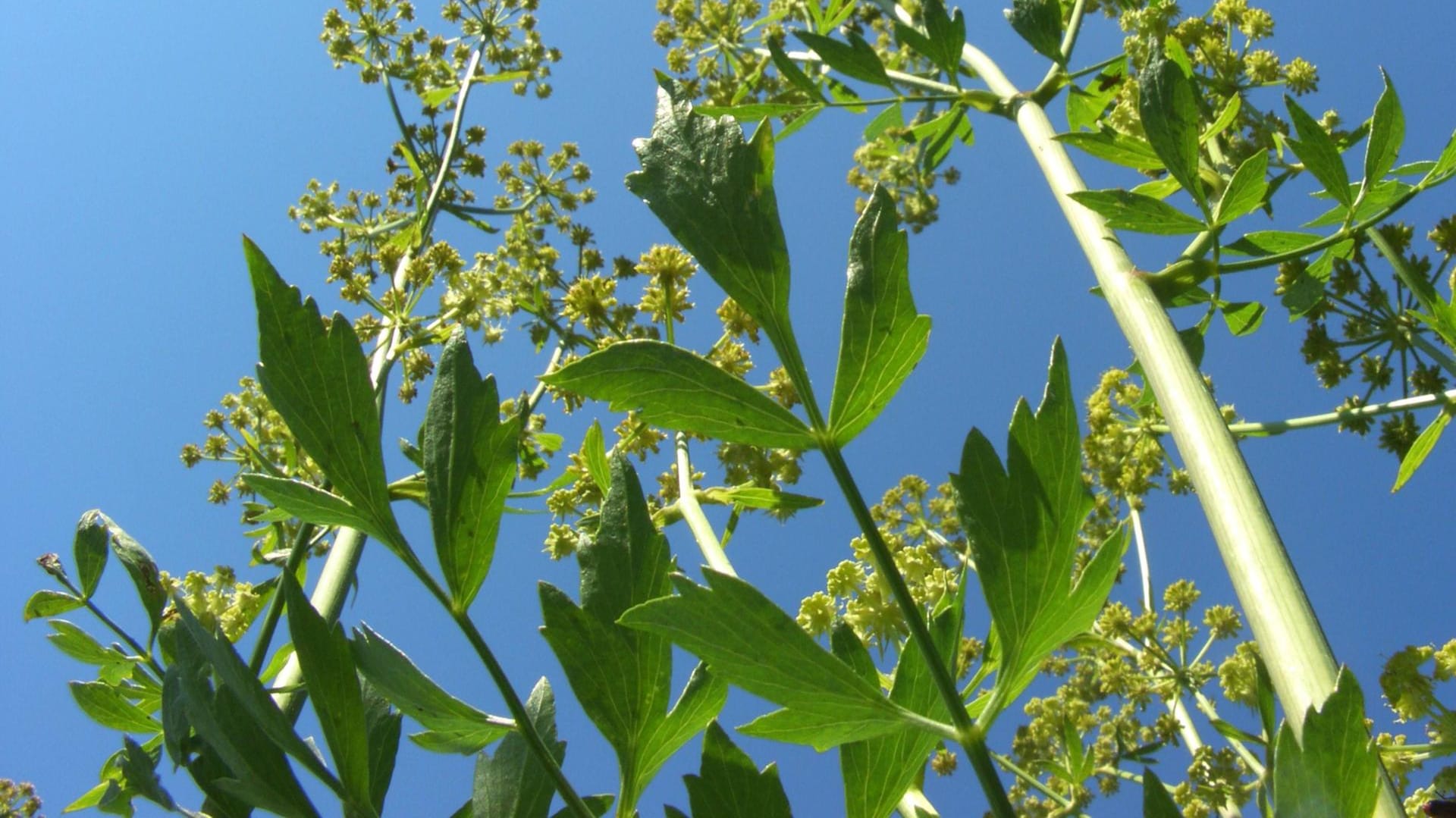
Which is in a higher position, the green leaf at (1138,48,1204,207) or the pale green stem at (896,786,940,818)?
the green leaf at (1138,48,1204,207)

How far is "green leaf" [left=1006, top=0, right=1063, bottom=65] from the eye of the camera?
1529 mm

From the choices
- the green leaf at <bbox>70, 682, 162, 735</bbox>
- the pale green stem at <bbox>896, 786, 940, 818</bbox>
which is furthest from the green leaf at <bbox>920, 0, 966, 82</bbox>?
the green leaf at <bbox>70, 682, 162, 735</bbox>

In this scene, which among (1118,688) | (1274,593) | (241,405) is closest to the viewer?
(1274,593)

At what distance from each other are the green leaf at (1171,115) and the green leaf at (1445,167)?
38 cm

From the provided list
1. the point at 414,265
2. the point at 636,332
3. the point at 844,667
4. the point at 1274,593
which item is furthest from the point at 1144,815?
the point at 414,265

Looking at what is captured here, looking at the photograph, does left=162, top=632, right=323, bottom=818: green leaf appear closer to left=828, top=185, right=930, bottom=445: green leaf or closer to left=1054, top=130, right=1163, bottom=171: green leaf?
left=828, top=185, right=930, bottom=445: green leaf

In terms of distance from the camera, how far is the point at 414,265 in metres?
2.38

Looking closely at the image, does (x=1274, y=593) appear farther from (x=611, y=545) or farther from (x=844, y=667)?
(x=611, y=545)

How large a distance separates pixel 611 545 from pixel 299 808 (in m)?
0.30

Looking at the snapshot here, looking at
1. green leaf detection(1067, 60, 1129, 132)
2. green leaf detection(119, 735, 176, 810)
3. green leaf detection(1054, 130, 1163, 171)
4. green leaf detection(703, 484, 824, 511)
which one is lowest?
green leaf detection(119, 735, 176, 810)

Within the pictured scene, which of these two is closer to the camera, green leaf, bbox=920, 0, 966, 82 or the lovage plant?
the lovage plant

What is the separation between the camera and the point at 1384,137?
1.31 m

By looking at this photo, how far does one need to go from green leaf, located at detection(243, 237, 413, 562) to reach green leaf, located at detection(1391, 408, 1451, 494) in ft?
4.62

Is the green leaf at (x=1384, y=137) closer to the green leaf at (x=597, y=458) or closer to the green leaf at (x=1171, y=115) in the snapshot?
the green leaf at (x=1171, y=115)
